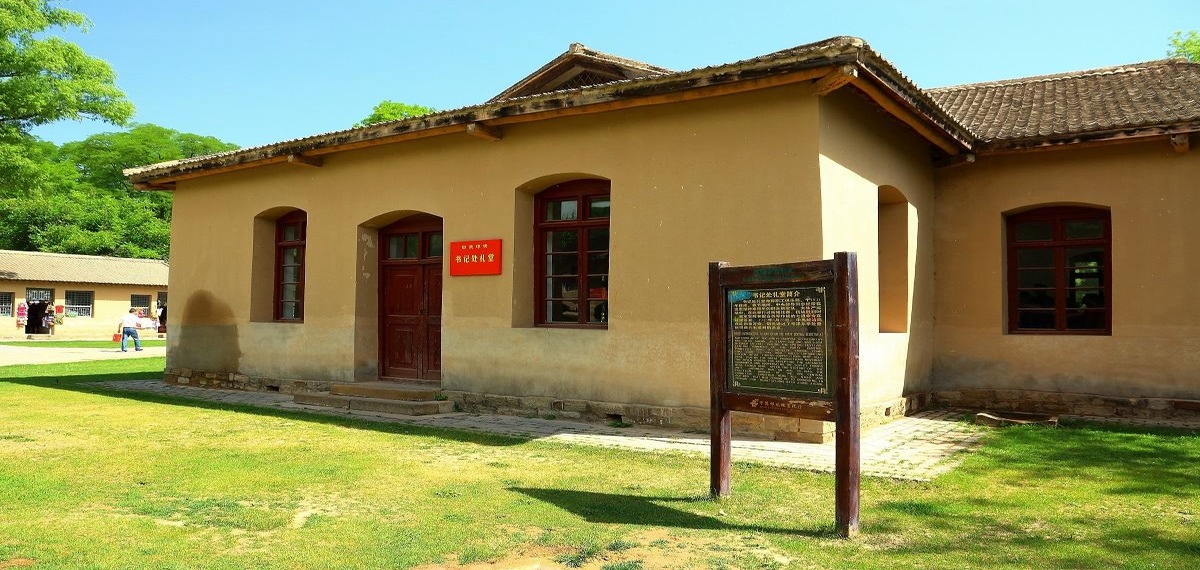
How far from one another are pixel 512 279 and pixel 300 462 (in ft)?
11.7

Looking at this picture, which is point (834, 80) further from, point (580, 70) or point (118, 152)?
point (118, 152)

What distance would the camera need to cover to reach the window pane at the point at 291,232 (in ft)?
39.8

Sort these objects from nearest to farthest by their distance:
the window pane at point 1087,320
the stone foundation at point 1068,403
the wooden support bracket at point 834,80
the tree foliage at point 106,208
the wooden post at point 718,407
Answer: the wooden post at point 718,407 < the wooden support bracket at point 834,80 < the stone foundation at point 1068,403 < the window pane at point 1087,320 < the tree foliage at point 106,208

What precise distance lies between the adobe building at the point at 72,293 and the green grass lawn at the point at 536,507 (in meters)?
28.7

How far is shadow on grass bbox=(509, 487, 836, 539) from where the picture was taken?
4.45m

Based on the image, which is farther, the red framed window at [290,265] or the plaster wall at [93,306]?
the plaster wall at [93,306]

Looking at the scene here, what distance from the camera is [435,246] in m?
10.8

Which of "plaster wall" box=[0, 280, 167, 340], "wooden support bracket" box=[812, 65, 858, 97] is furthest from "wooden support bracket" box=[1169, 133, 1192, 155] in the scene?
"plaster wall" box=[0, 280, 167, 340]

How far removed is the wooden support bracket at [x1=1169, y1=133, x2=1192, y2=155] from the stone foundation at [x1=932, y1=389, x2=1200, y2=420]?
2.71 meters

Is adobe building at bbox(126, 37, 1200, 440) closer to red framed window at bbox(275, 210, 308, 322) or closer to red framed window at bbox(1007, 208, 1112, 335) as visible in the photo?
red framed window at bbox(1007, 208, 1112, 335)

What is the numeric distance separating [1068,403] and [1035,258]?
177 cm

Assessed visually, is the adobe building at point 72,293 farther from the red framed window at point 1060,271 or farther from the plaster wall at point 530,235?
the red framed window at point 1060,271

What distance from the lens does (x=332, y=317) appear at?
433 inches

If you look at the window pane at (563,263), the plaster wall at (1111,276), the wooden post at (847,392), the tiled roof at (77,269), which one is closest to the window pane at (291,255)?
the window pane at (563,263)
